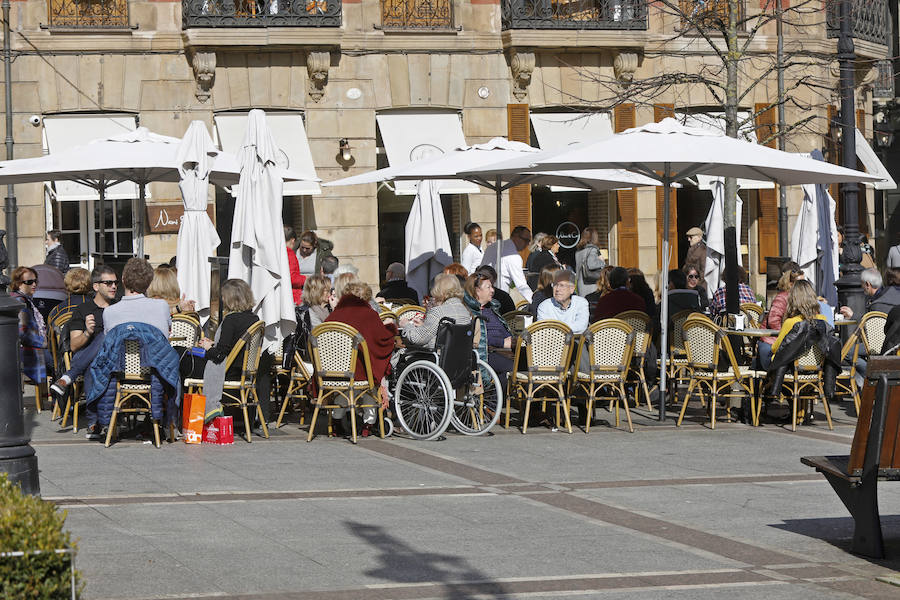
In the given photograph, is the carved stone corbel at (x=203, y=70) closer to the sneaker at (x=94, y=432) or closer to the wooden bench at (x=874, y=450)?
the sneaker at (x=94, y=432)

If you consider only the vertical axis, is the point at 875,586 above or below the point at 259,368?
below

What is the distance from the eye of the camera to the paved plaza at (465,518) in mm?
7098

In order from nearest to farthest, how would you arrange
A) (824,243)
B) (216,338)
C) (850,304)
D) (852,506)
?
(852,506)
(216,338)
(850,304)
(824,243)

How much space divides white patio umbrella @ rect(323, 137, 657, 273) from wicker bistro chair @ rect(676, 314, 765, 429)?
301 cm

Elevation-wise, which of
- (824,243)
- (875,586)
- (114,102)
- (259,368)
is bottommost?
(875,586)

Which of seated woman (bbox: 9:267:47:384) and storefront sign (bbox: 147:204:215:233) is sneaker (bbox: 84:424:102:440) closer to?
seated woman (bbox: 9:267:47:384)

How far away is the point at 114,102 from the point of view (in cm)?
2408

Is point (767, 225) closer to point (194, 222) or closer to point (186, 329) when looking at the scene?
point (194, 222)

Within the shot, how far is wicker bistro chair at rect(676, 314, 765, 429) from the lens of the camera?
43.8 ft

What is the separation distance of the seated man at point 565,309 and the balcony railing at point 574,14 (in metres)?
12.5

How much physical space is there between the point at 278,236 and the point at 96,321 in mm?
1878

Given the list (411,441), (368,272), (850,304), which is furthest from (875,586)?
(368,272)

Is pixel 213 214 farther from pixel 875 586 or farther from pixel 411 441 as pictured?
pixel 875 586

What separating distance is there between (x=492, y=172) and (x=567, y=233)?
10212 millimetres
